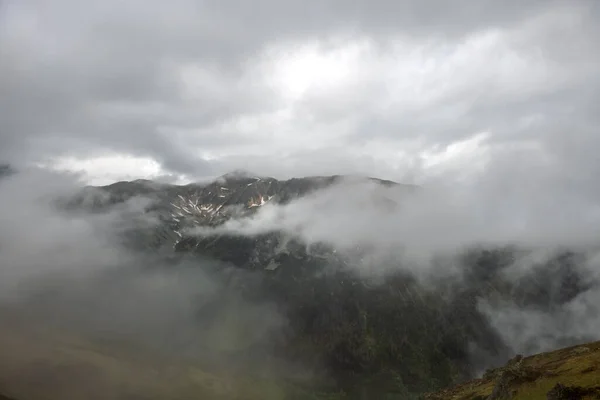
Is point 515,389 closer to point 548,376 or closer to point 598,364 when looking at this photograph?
point 548,376

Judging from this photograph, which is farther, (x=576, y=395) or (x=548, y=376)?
(x=548, y=376)

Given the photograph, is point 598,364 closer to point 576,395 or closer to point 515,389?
point 515,389

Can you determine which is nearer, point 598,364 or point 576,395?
point 576,395

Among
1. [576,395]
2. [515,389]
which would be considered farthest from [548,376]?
[576,395]

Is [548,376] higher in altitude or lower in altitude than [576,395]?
lower

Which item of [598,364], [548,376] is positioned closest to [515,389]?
[548,376]

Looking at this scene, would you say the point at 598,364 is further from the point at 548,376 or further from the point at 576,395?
the point at 576,395
